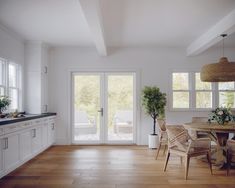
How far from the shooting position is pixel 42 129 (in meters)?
5.01

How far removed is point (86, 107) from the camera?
6059 millimetres

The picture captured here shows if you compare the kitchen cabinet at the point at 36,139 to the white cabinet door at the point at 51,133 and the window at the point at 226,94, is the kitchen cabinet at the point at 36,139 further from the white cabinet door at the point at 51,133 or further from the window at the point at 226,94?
the window at the point at 226,94

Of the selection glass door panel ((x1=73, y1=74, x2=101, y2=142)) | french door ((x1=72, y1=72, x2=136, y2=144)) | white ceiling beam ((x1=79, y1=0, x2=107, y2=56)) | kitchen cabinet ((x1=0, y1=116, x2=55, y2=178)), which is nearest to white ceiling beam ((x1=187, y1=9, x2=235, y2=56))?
french door ((x1=72, y1=72, x2=136, y2=144))

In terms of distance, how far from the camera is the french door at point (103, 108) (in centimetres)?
606

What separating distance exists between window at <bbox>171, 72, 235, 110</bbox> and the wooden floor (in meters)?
1.83

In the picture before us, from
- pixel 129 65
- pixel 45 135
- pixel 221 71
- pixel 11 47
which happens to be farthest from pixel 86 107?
pixel 221 71

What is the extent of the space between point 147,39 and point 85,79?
205cm

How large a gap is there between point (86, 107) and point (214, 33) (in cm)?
366

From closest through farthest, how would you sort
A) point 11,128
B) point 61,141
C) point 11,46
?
point 11,128
point 11,46
point 61,141

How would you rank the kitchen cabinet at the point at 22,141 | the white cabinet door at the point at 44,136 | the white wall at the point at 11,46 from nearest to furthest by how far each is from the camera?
the kitchen cabinet at the point at 22,141, the white wall at the point at 11,46, the white cabinet door at the point at 44,136

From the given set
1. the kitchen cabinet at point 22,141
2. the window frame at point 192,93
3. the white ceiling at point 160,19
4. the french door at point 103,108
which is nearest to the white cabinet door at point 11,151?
the kitchen cabinet at point 22,141

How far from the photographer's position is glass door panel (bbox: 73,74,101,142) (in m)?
6.06

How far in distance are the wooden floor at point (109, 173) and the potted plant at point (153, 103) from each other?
1.75 ft

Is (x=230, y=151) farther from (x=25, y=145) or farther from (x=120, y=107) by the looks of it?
(x=25, y=145)
